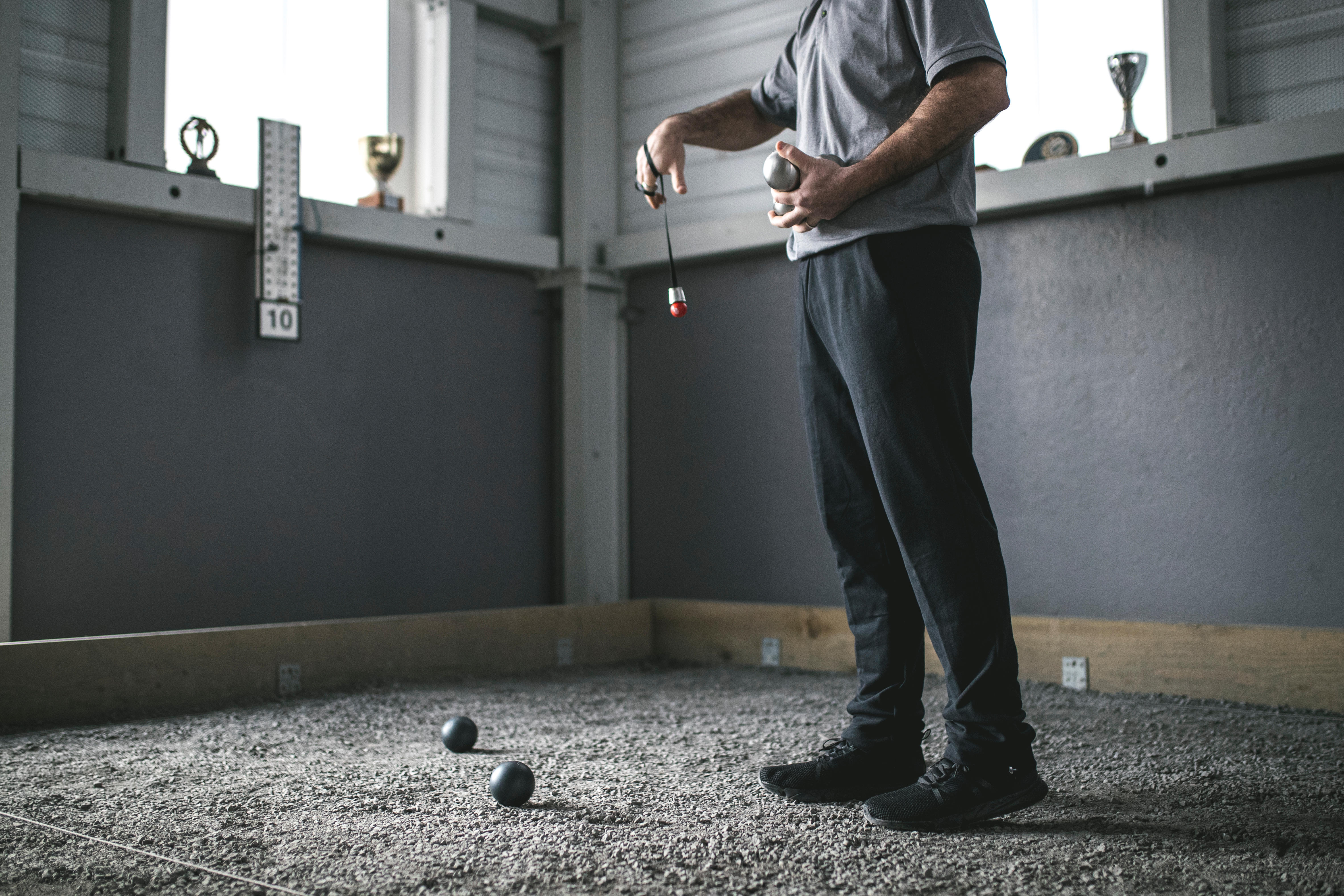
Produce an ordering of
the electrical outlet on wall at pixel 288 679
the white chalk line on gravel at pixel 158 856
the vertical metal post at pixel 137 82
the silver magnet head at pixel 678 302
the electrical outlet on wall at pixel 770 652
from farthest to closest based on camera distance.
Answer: the electrical outlet on wall at pixel 770 652 < the vertical metal post at pixel 137 82 < the electrical outlet on wall at pixel 288 679 < the silver magnet head at pixel 678 302 < the white chalk line on gravel at pixel 158 856

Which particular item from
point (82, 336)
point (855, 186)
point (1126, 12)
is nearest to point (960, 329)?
point (855, 186)

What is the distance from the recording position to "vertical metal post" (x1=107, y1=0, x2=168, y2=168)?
312cm

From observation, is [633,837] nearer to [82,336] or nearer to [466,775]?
[466,775]

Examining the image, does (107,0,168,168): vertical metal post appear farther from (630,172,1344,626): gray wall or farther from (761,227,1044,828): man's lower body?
(761,227,1044,828): man's lower body

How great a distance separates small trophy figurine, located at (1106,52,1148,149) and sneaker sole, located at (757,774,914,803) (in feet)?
6.92

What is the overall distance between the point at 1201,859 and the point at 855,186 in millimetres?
1008

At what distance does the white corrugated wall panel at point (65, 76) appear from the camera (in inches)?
119

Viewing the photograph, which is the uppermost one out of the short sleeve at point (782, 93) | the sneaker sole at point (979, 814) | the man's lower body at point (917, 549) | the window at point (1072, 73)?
the window at point (1072, 73)

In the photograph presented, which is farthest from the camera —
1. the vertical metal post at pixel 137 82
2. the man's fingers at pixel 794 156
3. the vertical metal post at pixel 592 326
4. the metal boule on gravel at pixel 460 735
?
the vertical metal post at pixel 592 326

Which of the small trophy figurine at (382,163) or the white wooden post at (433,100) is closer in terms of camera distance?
the small trophy figurine at (382,163)

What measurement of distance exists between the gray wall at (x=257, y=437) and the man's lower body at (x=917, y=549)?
2213 millimetres

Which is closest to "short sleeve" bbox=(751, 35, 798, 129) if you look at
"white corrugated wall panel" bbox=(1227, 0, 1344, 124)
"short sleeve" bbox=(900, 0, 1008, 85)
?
"short sleeve" bbox=(900, 0, 1008, 85)

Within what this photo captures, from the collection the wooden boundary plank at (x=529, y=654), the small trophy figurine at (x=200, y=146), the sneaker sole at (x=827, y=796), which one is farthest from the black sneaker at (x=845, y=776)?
the small trophy figurine at (x=200, y=146)

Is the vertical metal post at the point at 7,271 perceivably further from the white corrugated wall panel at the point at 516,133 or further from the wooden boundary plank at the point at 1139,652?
the wooden boundary plank at the point at 1139,652
